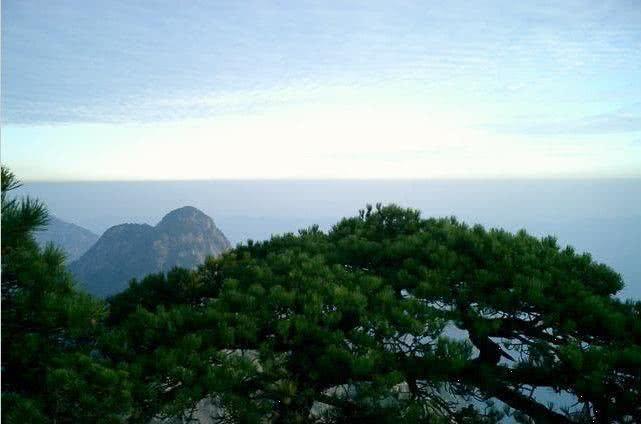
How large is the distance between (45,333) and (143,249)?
118 metres

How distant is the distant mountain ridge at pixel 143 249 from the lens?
108 meters

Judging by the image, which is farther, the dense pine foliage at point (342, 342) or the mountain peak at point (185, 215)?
the mountain peak at point (185, 215)

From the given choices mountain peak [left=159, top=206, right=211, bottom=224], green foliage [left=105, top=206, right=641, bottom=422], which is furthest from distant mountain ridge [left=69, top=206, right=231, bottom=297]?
green foliage [left=105, top=206, right=641, bottom=422]

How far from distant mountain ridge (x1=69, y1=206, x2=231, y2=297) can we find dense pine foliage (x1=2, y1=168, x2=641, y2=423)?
101409 mm

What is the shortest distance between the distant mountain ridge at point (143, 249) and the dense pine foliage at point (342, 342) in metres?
101

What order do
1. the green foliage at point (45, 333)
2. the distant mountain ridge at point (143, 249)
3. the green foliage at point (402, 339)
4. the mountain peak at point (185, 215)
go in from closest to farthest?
1. the green foliage at point (45, 333)
2. the green foliage at point (402, 339)
3. the distant mountain ridge at point (143, 249)
4. the mountain peak at point (185, 215)

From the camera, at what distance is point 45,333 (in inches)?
184

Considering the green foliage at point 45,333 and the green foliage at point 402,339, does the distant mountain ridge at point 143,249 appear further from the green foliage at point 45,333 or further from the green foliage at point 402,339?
the green foliage at point 45,333

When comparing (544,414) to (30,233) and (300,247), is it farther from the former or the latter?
(30,233)

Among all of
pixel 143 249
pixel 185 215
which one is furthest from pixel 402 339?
pixel 185 215

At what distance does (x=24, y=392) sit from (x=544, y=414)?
5269 millimetres

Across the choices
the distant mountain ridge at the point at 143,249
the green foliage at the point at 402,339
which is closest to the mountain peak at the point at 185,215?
the distant mountain ridge at the point at 143,249

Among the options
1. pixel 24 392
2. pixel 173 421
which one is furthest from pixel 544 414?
pixel 24 392

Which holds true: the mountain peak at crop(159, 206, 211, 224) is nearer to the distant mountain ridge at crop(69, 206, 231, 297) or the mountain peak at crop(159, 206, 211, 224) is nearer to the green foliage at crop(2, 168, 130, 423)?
the distant mountain ridge at crop(69, 206, 231, 297)
